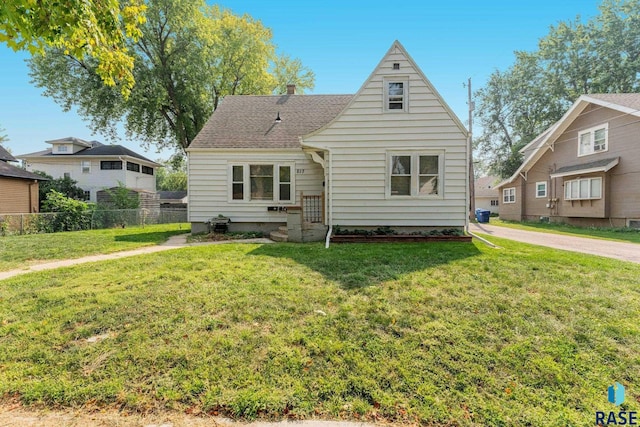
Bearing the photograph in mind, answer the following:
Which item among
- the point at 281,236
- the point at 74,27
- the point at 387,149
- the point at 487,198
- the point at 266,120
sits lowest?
the point at 281,236

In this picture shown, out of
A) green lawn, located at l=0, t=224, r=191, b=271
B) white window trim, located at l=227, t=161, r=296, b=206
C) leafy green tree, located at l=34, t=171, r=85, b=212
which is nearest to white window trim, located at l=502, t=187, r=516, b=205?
white window trim, located at l=227, t=161, r=296, b=206

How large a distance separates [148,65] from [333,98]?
15821 millimetres

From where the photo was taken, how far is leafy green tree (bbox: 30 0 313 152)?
19.9 metres

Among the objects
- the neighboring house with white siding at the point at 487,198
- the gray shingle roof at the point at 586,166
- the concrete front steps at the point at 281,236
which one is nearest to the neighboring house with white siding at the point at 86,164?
the concrete front steps at the point at 281,236

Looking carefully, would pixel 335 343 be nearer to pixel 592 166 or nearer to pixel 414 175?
pixel 414 175

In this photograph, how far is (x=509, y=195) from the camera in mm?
25344

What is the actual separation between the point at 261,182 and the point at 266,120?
3138 millimetres

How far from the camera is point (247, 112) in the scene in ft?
44.1

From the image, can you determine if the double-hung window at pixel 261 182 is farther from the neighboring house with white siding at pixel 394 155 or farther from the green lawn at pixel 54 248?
the green lawn at pixel 54 248

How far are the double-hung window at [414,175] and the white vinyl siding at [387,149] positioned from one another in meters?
0.13

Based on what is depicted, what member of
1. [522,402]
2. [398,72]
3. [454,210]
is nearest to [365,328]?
[522,402]

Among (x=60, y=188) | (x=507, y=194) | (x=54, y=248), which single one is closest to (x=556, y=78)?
(x=507, y=194)

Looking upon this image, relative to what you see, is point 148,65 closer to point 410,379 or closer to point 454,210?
point 454,210

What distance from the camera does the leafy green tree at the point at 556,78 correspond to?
2612 cm
